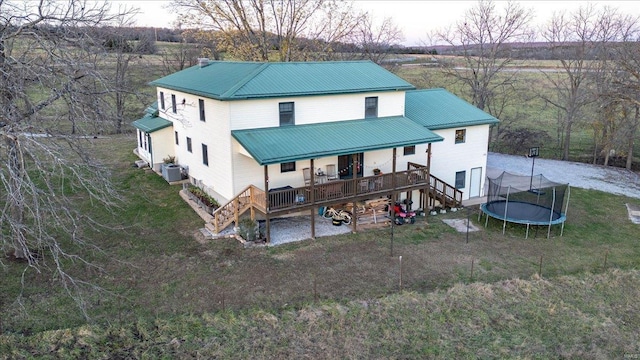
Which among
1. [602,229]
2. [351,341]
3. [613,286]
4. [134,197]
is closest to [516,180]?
[602,229]

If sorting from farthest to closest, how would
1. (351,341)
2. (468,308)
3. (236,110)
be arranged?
(236,110)
(468,308)
(351,341)

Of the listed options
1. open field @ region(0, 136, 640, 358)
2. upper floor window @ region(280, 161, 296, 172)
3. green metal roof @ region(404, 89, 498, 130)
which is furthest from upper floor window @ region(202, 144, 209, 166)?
green metal roof @ region(404, 89, 498, 130)

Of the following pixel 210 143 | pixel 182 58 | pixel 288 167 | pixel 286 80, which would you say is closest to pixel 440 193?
pixel 288 167

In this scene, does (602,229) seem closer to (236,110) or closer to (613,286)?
(613,286)

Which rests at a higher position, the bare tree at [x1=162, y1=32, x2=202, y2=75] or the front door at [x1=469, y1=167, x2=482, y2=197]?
the bare tree at [x1=162, y1=32, x2=202, y2=75]

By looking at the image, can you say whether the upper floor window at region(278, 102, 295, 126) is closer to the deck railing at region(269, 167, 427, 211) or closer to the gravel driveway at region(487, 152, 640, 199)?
the deck railing at region(269, 167, 427, 211)
